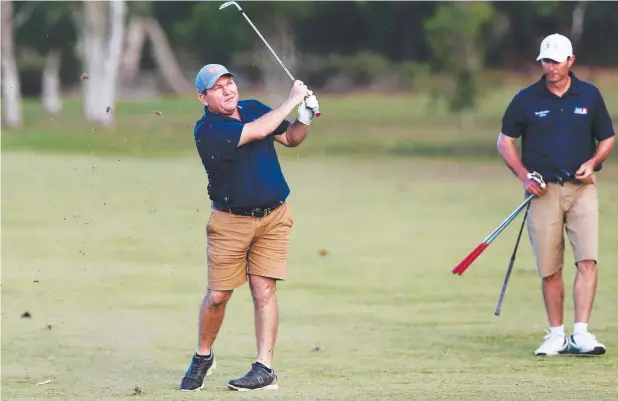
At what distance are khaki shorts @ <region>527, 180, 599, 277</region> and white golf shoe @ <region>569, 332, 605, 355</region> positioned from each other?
53 cm

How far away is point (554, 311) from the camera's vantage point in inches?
399

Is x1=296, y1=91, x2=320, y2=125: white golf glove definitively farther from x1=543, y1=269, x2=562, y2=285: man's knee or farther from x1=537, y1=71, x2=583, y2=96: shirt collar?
x1=543, y1=269, x2=562, y2=285: man's knee

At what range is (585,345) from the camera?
9.82m

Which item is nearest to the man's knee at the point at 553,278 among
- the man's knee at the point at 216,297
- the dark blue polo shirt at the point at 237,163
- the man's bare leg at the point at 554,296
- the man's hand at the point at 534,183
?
the man's bare leg at the point at 554,296

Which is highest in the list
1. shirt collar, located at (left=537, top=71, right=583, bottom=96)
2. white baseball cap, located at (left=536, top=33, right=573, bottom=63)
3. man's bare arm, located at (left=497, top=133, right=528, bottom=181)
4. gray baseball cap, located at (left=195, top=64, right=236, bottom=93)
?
white baseball cap, located at (left=536, top=33, right=573, bottom=63)

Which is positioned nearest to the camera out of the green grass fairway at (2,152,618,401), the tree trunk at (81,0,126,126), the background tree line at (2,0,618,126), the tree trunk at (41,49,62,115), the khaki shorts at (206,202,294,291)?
the khaki shorts at (206,202,294,291)

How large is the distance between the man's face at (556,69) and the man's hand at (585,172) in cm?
57

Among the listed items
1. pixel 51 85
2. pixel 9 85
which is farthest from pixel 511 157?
pixel 51 85

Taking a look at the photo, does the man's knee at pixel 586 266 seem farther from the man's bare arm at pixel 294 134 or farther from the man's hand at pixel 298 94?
the man's hand at pixel 298 94

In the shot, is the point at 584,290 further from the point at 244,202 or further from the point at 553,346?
the point at 244,202

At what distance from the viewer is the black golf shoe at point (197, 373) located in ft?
28.3

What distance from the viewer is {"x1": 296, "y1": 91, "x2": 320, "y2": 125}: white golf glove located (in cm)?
837

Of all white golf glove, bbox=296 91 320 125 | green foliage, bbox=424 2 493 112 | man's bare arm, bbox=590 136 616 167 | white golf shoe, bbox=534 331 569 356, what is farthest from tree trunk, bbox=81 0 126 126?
white golf glove, bbox=296 91 320 125

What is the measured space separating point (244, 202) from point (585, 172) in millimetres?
2548
